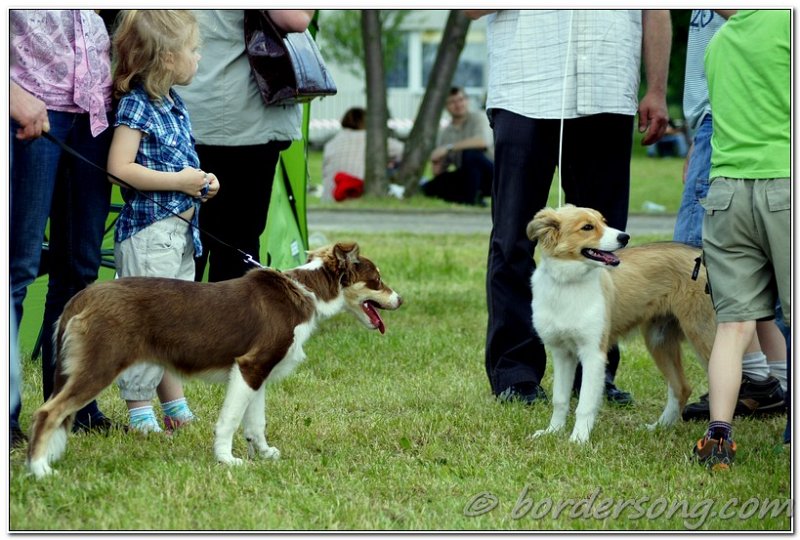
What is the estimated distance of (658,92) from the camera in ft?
20.1

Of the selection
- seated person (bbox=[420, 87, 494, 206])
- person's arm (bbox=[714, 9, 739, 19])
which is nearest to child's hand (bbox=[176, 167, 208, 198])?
person's arm (bbox=[714, 9, 739, 19])

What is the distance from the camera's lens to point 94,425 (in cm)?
521

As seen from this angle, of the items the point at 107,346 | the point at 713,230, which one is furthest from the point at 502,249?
the point at 107,346

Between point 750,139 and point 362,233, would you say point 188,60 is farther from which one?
point 362,233

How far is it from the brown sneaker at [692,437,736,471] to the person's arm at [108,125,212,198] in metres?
2.47

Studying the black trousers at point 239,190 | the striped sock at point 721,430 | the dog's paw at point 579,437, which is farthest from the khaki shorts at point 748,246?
the black trousers at point 239,190

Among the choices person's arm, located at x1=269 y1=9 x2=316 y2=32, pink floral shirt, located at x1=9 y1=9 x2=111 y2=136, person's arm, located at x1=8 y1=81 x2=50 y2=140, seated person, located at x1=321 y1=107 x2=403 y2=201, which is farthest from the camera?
seated person, located at x1=321 y1=107 x2=403 y2=201

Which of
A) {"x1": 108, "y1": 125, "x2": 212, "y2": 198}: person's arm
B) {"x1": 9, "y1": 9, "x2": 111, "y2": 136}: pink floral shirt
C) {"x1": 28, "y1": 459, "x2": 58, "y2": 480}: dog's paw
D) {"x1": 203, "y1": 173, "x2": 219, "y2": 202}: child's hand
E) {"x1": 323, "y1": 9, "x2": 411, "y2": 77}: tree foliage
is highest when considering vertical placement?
{"x1": 9, "y1": 9, "x2": 111, "y2": 136}: pink floral shirt

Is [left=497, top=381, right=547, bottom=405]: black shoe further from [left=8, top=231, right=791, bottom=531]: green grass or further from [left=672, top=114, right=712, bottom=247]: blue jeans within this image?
[left=672, top=114, right=712, bottom=247]: blue jeans

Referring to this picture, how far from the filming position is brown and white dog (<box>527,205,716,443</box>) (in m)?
5.30

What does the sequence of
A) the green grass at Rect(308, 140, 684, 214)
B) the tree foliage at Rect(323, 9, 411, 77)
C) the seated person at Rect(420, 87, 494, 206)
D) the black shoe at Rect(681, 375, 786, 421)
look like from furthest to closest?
the tree foliage at Rect(323, 9, 411, 77) → the seated person at Rect(420, 87, 494, 206) → the green grass at Rect(308, 140, 684, 214) → the black shoe at Rect(681, 375, 786, 421)

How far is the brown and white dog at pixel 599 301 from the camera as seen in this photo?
5301mm

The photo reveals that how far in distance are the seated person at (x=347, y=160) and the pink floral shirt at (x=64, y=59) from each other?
1476 cm

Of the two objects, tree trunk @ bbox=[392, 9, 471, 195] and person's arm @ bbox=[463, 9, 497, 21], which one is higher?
person's arm @ bbox=[463, 9, 497, 21]
